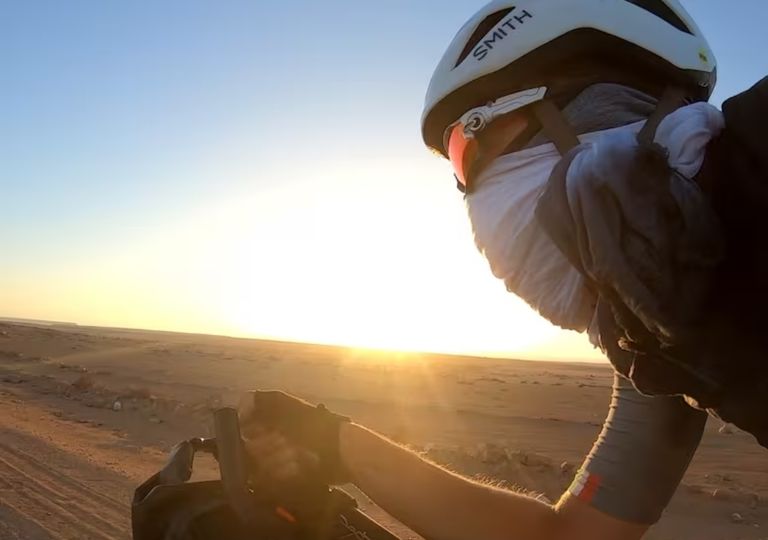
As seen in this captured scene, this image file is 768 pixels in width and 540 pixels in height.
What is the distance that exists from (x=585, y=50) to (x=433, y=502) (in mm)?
1379

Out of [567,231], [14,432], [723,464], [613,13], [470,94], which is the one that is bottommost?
[723,464]

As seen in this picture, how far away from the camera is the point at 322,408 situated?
231 cm

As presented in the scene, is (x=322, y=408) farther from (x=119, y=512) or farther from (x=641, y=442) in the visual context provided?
(x=119, y=512)

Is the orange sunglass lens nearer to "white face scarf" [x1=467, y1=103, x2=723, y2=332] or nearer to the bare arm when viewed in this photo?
"white face scarf" [x1=467, y1=103, x2=723, y2=332]

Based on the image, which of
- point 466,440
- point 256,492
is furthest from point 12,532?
point 466,440

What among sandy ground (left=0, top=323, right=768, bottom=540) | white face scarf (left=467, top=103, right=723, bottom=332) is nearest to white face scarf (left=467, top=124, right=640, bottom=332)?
white face scarf (left=467, top=103, right=723, bottom=332)

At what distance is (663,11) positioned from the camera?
5.84ft

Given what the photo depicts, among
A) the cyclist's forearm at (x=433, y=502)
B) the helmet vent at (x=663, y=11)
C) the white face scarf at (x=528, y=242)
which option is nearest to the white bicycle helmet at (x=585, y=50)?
the helmet vent at (x=663, y=11)

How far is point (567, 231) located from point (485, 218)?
1.40 feet

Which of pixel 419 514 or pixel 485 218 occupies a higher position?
pixel 485 218

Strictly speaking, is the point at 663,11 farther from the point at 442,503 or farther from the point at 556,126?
the point at 442,503

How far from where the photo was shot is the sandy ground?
18.2 feet

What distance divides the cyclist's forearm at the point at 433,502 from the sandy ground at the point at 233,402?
3036 millimetres

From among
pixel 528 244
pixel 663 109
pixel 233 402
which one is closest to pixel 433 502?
pixel 528 244
